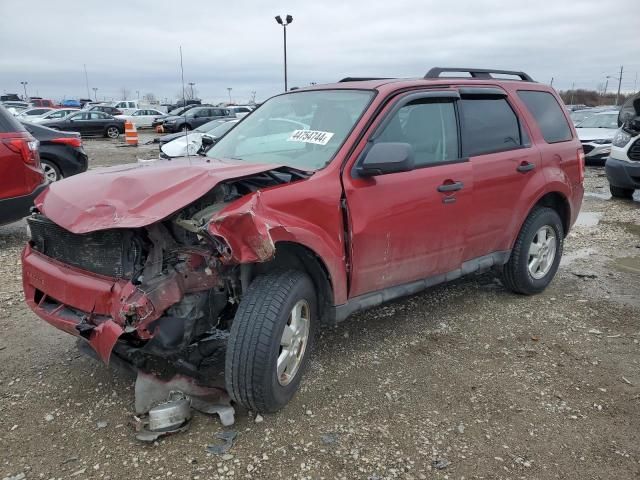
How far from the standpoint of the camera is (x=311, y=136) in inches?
139

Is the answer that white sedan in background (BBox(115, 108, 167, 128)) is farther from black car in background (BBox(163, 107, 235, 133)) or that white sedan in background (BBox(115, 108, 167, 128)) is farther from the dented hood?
the dented hood

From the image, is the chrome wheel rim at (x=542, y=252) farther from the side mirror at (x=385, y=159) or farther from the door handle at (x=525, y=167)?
the side mirror at (x=385, y=159)

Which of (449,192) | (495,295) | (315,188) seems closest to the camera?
(315,188)

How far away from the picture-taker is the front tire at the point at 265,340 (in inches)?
105

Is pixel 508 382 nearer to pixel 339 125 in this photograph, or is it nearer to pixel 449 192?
pixel 449 192

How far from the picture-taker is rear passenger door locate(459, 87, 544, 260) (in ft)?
13.2

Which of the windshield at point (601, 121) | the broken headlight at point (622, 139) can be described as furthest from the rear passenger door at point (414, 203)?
the windshield at point (601, 121)

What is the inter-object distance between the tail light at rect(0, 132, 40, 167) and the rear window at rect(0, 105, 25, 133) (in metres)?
0.08

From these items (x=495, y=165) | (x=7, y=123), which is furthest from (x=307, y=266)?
(x=7, y=123)

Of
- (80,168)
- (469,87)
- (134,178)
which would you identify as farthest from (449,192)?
(80,168)

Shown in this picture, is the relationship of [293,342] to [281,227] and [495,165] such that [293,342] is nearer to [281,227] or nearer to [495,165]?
[281,227]

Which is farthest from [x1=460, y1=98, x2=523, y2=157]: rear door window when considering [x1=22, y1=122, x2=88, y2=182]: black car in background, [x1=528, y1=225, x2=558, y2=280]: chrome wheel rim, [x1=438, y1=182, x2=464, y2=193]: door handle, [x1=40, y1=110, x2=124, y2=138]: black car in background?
[x1=40, y1=110, x2=124, y2=138]: black car in background

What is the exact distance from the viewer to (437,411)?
119 inches

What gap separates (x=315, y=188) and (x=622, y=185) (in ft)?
28.2
